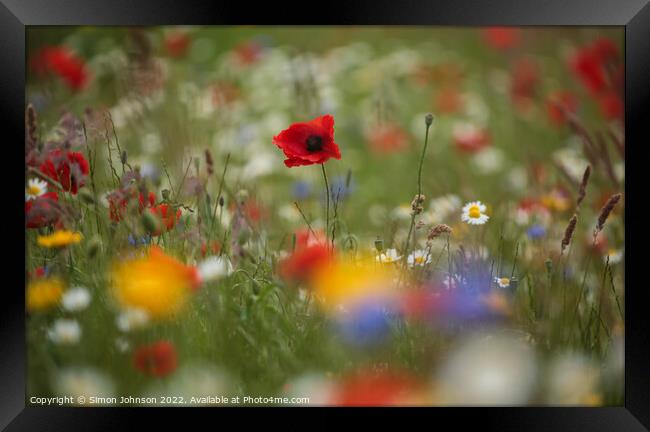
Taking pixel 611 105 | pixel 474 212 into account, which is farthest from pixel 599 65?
pixel 474 212

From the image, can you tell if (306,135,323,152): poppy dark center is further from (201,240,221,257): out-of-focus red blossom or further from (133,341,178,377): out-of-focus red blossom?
(133,341,178,377): out-of-focus red blossom

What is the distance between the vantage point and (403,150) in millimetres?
2779

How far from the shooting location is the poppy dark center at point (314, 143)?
1531 mm

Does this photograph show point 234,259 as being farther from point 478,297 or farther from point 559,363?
point 559,363

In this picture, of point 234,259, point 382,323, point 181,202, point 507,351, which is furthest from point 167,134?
point 507,351

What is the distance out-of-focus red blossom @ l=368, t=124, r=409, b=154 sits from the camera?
2.74m

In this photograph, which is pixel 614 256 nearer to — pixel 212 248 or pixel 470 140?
pixel 212 248

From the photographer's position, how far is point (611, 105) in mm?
1875

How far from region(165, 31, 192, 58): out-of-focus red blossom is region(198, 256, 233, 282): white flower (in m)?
1.23

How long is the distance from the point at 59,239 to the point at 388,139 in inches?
56.1

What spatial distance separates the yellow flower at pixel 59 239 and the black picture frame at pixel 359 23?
2.8 inches

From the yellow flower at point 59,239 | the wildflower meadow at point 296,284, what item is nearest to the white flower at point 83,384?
the wildflower meadow at point 296,284

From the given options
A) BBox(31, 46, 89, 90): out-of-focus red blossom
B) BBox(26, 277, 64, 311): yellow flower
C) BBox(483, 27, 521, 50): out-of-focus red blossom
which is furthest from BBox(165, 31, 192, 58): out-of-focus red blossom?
BBox(26, 277, 64, 311): yellow flower

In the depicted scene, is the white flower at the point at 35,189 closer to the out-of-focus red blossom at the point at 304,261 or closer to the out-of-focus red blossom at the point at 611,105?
the out-of-focus red blossom at the point at 304,261
